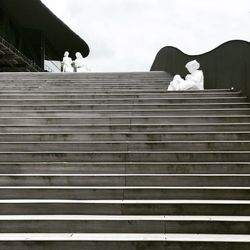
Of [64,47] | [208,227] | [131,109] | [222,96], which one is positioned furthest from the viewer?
[64,47]

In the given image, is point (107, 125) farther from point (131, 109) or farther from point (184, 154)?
point (184, 154)

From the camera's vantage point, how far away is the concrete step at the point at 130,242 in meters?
3.41

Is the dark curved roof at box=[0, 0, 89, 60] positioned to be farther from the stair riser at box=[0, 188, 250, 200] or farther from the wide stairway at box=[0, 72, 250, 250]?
the stair riser at box=[0, 188, 250, 200]

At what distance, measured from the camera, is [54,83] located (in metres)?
10.6

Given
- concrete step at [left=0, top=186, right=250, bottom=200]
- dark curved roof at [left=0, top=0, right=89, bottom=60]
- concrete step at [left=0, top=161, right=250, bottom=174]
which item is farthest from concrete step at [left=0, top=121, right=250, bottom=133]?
dark curved roof at [left=0, top=0, right=89, bottom=60]

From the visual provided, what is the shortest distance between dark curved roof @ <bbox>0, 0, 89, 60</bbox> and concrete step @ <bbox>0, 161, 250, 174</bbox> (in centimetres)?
2276

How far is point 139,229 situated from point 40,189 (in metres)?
1.27

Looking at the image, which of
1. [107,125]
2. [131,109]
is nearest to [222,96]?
[131,109]

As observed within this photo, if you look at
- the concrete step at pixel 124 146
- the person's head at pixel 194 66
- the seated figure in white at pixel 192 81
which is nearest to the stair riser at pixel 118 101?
the seated figure in white at pixel 192 81

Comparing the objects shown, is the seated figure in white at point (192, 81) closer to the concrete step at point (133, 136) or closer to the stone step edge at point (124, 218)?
the concrete step at point (133, 136)

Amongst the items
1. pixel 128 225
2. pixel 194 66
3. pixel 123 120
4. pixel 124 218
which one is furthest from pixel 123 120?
pixel 128 225

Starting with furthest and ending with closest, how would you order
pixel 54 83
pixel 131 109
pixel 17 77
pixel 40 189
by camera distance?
pixel 17 77
pixel 54 83
pixel 131 109
pixel 40 189

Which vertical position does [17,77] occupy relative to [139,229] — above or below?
above

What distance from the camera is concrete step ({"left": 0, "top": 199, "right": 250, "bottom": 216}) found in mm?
4004
